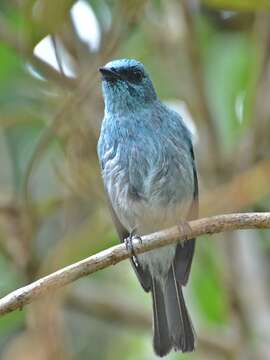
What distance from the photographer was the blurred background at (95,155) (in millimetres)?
5219

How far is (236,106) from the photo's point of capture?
641cm

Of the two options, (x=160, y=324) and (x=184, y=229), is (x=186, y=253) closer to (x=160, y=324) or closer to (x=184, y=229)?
(x=160, y=324)

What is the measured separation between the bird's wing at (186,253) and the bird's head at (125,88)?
0.41 m

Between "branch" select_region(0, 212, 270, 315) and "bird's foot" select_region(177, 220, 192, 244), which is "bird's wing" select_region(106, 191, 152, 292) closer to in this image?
"bird's foot" select_region(177, 220, 192, 244)

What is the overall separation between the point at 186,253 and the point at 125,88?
0.98 metres

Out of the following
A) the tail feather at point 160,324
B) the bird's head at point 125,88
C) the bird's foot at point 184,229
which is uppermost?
the bird's head at point 125,88

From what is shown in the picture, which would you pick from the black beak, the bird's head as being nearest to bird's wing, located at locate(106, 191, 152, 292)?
the bird's head

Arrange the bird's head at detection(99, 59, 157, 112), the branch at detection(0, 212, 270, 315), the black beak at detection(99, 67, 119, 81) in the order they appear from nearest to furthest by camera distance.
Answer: the branch at detection(0, 212, 270, 315) < the black beak at detection(99, 67, 119, 81) < the bird's head at detection(99, 59, 157, 112)

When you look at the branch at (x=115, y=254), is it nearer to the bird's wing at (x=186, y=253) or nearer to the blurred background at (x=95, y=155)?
the blurred background at (x=95, y=155)

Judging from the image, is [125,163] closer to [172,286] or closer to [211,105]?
[172,286]

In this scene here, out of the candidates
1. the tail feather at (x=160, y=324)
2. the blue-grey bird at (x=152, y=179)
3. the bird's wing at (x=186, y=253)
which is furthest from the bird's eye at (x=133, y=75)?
the tail feather at (x=160, y=324)

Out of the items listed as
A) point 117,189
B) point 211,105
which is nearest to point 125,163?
point 117,189

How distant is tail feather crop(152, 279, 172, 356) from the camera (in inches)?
200

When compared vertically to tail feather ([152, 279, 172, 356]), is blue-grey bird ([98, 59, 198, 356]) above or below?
above
